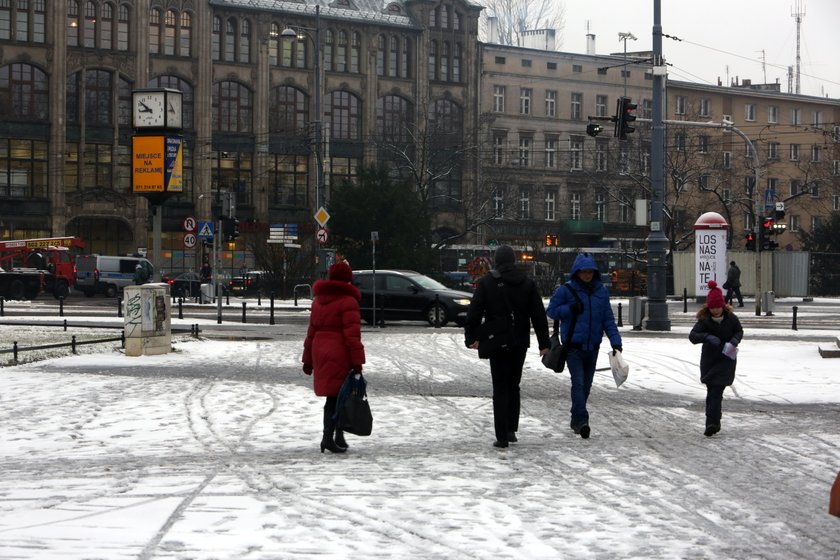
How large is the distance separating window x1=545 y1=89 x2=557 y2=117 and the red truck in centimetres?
4032

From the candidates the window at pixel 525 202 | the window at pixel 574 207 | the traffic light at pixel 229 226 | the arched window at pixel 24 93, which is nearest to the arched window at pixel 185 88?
the arched window at pixel 24 93

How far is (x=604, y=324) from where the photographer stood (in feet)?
38.4

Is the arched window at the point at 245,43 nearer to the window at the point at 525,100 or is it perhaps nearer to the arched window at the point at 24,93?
the arched window at the point at 24,93

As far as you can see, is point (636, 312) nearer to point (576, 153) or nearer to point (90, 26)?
point (90, 26)

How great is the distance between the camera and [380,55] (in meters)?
81.1

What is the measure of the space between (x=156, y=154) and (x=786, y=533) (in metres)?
16.8

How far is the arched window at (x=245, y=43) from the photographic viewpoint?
77.1 meters

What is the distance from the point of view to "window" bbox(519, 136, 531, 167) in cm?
8831

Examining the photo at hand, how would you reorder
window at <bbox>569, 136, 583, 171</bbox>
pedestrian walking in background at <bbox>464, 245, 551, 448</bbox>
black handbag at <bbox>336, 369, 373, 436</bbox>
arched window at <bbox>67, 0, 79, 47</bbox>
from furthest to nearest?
window at <bbox>569, 136, 583, 171</bbox>, arched window at <bbox>67, 0, 79, 47</bbox>, pedestrian walking in background at <bbox>464, 245, 551, 448</bbox>, black handbag at <bbox>336, 369, 373, 436</bbox>

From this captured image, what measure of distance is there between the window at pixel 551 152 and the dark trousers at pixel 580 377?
78444 millimetres

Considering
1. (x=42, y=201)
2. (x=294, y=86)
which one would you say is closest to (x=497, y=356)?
(x=42, y=201)

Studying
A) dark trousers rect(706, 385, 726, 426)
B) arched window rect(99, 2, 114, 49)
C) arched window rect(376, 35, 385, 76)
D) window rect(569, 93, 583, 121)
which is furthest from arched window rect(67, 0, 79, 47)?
dark trousers rect(706, 385, 726, 426)

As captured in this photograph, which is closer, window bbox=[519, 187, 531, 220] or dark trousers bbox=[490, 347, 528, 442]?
dark trousers bbox=[490, 347, 528, 442]

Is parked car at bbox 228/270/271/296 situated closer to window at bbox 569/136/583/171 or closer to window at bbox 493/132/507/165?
window at bbox 493/132/507/165
